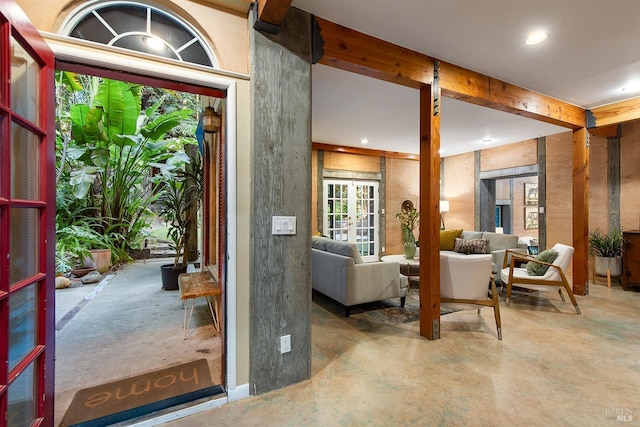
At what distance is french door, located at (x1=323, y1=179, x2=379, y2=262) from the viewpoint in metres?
6.53

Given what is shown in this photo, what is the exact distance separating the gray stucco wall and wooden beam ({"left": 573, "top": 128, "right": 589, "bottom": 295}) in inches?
169

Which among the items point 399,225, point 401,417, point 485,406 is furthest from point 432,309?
point 399,225

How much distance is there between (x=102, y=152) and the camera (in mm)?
4617

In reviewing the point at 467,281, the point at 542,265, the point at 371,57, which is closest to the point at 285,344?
the point at 467,281

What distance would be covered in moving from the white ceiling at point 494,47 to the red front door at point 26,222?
1.54 metres

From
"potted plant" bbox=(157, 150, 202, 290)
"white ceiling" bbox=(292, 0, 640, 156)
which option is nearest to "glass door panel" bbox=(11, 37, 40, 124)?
"white ceiling" bbox=(292, 0, 640, 156)

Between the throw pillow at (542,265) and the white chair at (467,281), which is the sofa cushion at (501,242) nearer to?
the throw pillow at (542,265)

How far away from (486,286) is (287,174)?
7.22 feet

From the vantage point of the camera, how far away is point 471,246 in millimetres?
5105

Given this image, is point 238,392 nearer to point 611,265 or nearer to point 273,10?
point 273,10

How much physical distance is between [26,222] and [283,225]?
1.24 meters

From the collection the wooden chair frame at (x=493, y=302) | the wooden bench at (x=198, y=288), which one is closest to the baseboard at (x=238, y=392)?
the wooden bench at (x=198, y=288)

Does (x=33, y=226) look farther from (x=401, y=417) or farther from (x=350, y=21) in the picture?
(x=350, y=21)

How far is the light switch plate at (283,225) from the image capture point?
1.89 m
